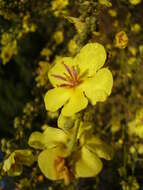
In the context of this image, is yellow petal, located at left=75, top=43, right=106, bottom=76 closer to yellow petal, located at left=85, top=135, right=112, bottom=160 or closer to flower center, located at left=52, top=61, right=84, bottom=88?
flower center, located at left=52, top=61, right=84, bottom=88

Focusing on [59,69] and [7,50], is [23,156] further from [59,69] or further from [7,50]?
[7,50]

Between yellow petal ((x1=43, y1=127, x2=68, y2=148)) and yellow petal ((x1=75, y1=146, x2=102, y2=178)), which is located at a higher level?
yellow petal ((x1=43, y1=127, x2=68, y2=148))

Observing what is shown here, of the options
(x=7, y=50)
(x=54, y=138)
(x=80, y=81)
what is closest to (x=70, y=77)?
(x=80, y=81)

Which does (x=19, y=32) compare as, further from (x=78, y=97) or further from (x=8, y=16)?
(x=78, y=97)

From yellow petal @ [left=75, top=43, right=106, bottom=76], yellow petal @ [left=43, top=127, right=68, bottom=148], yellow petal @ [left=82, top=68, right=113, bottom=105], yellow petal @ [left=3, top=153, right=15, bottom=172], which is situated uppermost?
yellow petal @ [left=75, top=43, right=106, bottom=76]

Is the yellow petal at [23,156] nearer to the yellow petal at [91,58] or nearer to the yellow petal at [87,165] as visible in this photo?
the yellow petal at [87,165]

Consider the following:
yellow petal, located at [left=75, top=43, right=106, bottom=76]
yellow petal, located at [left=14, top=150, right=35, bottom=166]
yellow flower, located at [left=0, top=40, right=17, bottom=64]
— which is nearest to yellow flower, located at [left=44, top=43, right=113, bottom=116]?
yellow petal, located at [left=75, top=43, right=106, bottom=76]

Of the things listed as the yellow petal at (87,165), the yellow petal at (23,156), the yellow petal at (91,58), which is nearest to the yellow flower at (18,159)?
the yellow petal at (23,156)

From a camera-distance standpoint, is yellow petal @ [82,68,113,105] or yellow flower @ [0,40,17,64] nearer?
yellow petal @ [82,68,113,105]
